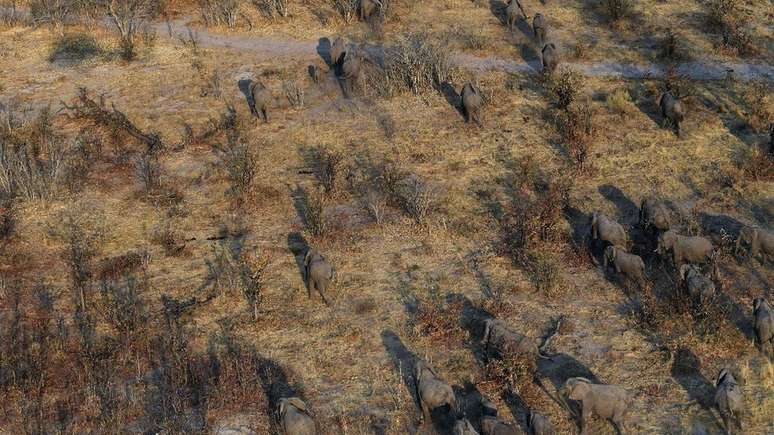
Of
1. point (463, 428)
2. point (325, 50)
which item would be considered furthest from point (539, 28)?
point (463, 428)

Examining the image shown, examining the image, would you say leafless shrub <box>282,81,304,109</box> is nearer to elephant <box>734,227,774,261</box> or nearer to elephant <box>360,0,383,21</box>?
elephant <box>360,0,383,21</box>

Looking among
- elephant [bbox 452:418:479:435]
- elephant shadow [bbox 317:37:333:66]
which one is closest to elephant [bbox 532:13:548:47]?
elephant shadow [bbox 317:37:333:66]

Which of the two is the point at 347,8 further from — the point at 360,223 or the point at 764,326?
the point at 764,326

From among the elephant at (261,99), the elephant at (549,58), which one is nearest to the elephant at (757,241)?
the elephant at (549,58)

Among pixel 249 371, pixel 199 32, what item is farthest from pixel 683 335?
pixel 199 32

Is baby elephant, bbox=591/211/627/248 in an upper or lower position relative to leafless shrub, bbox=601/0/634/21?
lower

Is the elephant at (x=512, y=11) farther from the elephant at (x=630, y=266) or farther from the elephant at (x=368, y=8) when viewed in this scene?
the elephant at (x=630, y=266)

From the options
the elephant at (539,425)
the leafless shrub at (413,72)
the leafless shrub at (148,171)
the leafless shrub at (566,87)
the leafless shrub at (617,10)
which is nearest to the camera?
the elephant at (539,425)
